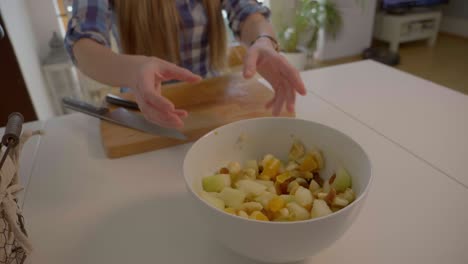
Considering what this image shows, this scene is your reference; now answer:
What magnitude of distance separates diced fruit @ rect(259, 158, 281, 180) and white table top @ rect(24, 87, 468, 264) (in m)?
0.10

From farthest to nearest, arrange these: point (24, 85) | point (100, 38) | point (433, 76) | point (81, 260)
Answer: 1. point (433, 76)
2. point (24, 85)
3. point (100, 38)
4. point (81, 260)

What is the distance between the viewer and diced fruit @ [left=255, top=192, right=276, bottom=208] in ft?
1.20

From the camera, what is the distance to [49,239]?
418 millimetres

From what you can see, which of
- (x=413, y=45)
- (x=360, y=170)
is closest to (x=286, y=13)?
(x=413, y=45)

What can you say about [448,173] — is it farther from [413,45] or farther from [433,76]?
[413,45]

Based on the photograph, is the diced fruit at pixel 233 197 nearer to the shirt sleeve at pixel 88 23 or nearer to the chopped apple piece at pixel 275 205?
the chopped apple piece at pixel 275 205

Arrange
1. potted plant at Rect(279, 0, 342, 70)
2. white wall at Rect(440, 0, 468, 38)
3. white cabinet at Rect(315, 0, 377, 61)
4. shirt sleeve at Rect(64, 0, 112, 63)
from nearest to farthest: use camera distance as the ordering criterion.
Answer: shirt sleeve at Rect(64, 0, 112, 63) < potted plant at Rect(279, 0, 342, 70) < white cabinet at Rect(315, 0, 377, 61) < white wall at Rect(440, 0, 468, 38)

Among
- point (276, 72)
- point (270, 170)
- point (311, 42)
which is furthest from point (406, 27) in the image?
point (270, 170)

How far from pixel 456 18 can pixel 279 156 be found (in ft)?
12.4

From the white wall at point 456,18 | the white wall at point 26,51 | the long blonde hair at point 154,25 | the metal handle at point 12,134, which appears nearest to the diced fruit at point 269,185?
the metal handle at point 12,134

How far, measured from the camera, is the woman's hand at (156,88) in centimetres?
46

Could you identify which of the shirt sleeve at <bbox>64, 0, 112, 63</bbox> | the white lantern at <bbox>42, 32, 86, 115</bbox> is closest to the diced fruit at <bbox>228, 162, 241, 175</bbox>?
the shirt sleeve at <bbox>64, 0, 112, 63</bbox>

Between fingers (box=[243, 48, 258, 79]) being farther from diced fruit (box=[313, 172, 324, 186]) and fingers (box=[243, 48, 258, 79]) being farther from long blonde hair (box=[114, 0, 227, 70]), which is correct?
long blonde hair (box=[114, 0, 227, 70])

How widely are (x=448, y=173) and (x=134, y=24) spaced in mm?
696
